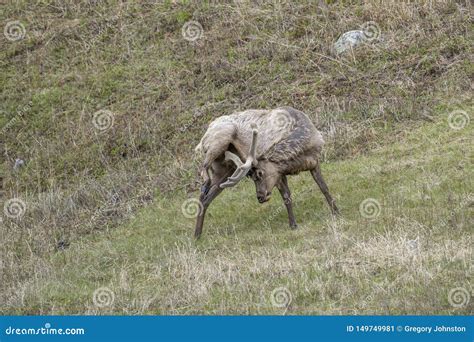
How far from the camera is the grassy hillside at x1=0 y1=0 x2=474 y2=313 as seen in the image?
10.4 metres

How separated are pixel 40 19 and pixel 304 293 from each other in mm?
17631

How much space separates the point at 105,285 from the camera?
457 inches

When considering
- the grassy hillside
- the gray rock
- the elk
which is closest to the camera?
the grassy hillside

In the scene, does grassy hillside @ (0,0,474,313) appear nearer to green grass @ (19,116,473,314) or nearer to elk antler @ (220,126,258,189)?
green grass @ (19,116,473,314)

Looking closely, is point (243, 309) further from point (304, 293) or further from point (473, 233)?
point (473, 233)

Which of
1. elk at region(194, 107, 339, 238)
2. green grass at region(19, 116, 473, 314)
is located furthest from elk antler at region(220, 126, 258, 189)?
green grass at region(19, 116, 473, 314)

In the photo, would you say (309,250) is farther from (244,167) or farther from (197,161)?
(197,161)

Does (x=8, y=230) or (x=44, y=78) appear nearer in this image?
(x=8, y=230)

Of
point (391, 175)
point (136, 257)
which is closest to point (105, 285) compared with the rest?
point (136, 257)

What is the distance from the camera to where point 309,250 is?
1175 cm

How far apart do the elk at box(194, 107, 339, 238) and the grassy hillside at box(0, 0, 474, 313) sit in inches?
23.5

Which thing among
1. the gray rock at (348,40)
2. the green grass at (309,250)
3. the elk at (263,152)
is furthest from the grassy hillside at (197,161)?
the elk at (263,152)

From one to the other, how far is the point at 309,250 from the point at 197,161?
643 centimetres

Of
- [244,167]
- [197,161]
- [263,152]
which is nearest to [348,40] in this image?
[197,161]
